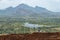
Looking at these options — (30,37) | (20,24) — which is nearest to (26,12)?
(20,24)

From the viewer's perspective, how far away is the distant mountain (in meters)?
7.96

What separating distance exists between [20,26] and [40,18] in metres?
1.00

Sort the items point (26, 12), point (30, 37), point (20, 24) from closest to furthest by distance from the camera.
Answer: point (30, 37), point (20, 24), point (26, 12)

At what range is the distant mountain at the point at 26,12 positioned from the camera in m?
7.96

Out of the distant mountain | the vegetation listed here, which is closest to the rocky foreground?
the vegetation

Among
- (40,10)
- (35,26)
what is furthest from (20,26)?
(40,10)

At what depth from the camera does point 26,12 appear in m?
8.14

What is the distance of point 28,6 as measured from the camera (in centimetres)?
808

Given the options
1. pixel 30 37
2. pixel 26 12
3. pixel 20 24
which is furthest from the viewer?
pixel 26 12

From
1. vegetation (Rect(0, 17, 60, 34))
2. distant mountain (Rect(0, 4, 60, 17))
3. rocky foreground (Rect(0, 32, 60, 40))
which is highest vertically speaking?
distant mountain (Rect(0, 4, 60, 17))

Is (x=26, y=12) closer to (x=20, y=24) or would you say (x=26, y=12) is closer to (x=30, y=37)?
(x=20, y=24)

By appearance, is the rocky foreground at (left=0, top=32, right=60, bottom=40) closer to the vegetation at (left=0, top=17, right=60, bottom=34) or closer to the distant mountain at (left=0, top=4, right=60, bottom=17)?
the vegetation at (left=0, top=17, right=60, bottom=34)

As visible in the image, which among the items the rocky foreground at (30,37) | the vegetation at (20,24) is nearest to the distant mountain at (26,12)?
the vegetation at (20,24)

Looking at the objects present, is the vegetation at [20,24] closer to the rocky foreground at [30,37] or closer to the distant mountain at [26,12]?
the distant mountain at [26,12]
